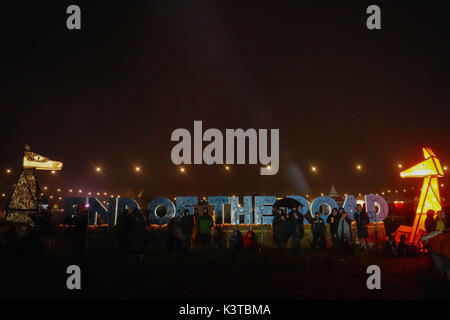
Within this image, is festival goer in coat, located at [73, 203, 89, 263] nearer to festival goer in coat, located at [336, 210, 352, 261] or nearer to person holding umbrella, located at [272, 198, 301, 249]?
person holding umbrella, located at [272, 198, 301, 249]

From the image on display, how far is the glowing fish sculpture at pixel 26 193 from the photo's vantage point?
16.5 m

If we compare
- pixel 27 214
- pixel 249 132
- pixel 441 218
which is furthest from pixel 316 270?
pixel 27 214

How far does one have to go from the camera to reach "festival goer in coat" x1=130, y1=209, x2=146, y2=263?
11656 mm

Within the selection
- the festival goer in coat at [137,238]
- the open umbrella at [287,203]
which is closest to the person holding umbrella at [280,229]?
the open umbrella at [287,203]

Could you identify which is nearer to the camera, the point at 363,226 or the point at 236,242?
the point at 236,242

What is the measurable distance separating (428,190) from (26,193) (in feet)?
63.4

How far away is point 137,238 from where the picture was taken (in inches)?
458

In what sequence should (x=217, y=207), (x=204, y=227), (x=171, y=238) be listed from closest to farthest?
(x=171, y=238), (x=204, y=227), (x=217, y=207)

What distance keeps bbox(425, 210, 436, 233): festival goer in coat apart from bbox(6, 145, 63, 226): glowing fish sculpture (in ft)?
59.4

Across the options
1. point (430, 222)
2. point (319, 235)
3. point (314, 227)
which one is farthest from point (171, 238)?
point (430, 222)

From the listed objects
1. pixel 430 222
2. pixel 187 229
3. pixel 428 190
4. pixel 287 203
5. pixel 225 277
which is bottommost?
pixel 225 277

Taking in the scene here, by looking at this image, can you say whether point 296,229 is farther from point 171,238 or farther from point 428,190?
point 428,190

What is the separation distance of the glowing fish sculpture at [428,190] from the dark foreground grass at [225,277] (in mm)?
2004
